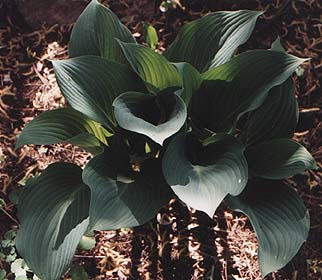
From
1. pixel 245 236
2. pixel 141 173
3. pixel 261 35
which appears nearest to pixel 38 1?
pixel 261 35

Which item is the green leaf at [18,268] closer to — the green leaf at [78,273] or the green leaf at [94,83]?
the green leaf at [78,273]

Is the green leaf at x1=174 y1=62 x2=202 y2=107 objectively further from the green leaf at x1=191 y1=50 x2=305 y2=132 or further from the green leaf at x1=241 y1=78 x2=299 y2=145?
the green leaf at x1=241 y1=78 x2=299 y2=145

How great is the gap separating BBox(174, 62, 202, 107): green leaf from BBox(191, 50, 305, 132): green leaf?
3cm

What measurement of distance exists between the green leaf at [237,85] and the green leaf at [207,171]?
93 mm

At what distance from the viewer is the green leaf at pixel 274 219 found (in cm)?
141

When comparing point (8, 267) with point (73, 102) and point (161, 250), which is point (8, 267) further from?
point (73, 102)

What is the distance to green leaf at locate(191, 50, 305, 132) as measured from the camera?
147 centimetres

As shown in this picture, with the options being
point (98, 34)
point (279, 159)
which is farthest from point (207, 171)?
point (98, 34)

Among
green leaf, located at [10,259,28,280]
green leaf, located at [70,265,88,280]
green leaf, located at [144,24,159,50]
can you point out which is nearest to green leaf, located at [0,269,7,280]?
green leaf, located at [10,259,28,280]

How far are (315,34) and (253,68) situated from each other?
0.78 metres

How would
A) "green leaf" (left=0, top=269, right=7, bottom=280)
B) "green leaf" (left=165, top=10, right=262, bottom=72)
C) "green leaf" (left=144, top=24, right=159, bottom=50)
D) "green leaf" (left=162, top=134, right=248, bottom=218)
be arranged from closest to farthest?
"green leaf" (left=162, top=134, right=248, bottom=218), "green leaf" (left=165, top=10, right=262, bottom=72), "green leaf" (left=0, top=269, right=7, bottom=280), "green leaf" (left=144, top=24, right=159, bottom=50)

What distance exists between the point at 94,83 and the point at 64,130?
0.53 feet

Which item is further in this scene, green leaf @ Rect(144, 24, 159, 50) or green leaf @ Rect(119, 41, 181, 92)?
green leaf @ Rect(144, 24, 159, 50)

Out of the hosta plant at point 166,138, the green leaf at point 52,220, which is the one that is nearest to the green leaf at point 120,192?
the hosta plant at point 166,138
